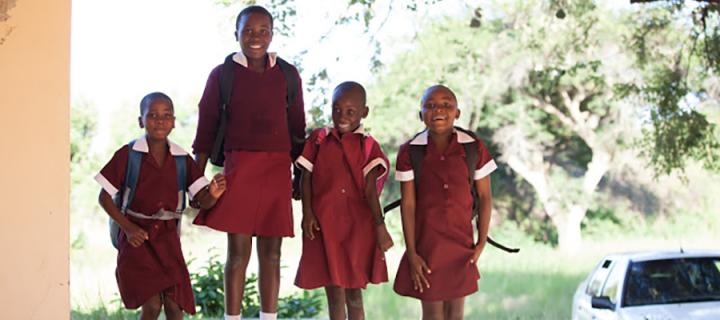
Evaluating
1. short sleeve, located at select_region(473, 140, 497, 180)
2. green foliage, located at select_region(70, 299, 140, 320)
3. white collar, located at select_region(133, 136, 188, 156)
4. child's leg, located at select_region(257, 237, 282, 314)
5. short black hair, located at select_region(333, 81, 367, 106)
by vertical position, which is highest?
short black hair, located at select_region(333, 81, 367, 106)

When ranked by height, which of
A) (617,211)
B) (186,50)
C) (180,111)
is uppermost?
(186,50)

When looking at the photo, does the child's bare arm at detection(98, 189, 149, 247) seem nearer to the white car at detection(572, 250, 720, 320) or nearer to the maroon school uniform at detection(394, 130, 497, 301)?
the maroon school uniform at detection(394, 130, 497, 301)

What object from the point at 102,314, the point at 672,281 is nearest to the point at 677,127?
the point at 672,281

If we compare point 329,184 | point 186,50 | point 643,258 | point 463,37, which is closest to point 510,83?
point 463,37

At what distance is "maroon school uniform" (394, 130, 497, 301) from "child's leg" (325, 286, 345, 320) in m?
0.27

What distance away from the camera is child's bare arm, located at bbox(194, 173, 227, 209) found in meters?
4.35

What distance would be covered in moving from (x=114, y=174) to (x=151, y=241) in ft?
1.14

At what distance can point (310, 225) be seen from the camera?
4.62 metres

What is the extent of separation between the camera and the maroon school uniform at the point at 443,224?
4.53m

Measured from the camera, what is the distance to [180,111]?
67.5ft

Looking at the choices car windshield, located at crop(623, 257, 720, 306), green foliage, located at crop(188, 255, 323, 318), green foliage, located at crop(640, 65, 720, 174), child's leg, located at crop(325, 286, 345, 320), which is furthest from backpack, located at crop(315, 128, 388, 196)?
green foliage, located at crop(188, 255, 323, 318)

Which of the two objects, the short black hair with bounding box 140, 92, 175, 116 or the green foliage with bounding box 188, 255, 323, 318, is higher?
the short black hair with bounding box 140, 92, 175, 116
